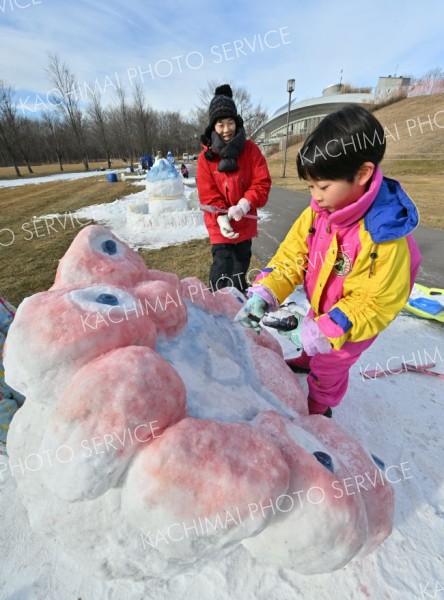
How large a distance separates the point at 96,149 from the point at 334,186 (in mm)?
49499

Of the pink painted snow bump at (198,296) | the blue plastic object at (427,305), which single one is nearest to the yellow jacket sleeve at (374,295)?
the pink painted snow bump at (198,296)

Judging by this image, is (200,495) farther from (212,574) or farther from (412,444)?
(412,444)

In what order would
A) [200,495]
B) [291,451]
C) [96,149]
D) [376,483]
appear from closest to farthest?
1. [200,495]
2. [291,451]
3. [376,483]
4. [96,149]

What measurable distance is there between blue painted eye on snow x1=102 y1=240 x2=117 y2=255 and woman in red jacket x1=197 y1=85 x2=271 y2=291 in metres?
1.41

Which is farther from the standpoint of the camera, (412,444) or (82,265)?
(412,444)

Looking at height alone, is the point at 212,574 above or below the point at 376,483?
below

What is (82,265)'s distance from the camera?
1.22 m

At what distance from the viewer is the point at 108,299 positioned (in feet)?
3.43

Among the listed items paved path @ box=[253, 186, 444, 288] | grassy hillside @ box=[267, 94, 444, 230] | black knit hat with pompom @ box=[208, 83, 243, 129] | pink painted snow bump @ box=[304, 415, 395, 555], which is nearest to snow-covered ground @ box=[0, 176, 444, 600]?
pink painted snow bump @ box=[304, 415, 395, 555]

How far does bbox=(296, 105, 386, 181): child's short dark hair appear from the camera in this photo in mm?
1182

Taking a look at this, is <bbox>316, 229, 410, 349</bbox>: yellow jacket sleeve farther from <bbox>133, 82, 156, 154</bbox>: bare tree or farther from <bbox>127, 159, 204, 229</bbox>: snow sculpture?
<bbox>133, 82, 156, 154</bbox>: bare tree

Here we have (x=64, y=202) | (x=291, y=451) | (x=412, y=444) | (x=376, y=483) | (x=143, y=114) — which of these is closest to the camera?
(x=291, y=451)

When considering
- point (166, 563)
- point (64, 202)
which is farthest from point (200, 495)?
point (64, 202)

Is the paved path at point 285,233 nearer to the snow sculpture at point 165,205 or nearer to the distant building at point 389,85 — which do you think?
the snow sculpture at point 165,205
